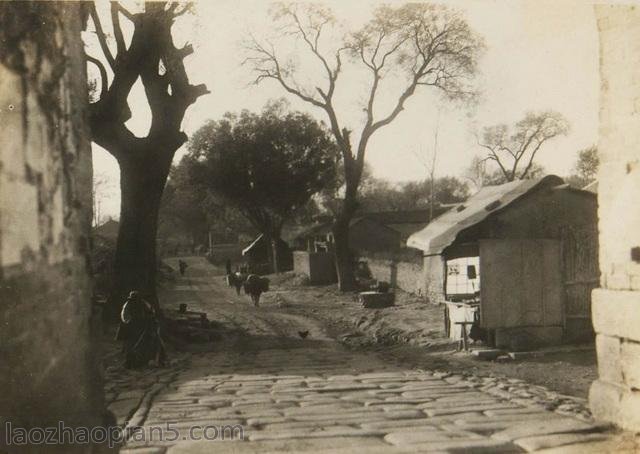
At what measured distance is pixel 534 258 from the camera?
1138 centimetres

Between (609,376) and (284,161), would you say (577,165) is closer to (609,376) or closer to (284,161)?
(284,161)

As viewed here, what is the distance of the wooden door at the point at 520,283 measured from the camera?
36.5 ft

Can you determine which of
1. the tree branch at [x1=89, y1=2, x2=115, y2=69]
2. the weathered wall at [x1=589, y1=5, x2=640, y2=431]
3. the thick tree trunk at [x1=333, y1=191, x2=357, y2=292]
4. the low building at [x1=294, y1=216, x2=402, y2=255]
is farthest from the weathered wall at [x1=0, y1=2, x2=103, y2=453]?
the low building at [x1=294, y1=216, x2=402, y2=255]

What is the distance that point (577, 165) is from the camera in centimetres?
6662

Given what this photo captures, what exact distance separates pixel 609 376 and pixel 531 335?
5909 mm

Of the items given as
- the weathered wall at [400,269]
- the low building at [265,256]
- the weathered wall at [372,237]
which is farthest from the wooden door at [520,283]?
the weathered wall at [372,237]

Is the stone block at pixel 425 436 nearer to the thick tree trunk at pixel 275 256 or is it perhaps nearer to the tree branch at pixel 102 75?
the tree branch at pixel 102 75

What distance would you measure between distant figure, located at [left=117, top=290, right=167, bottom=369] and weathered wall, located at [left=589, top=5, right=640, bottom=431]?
24.3 feet

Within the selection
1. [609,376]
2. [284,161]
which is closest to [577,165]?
[284,161]

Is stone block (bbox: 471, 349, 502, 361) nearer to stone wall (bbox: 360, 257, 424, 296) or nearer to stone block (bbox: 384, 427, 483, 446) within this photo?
stone block (bbox: 384, 427, 483, 446)

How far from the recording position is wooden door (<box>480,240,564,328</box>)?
36.5 ft

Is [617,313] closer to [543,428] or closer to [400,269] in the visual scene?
[543,428]

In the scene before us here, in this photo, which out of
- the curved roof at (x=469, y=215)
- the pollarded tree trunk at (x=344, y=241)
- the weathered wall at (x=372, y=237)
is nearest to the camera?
the curved roof at (x=469, y=215)

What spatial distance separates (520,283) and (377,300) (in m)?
9.45
